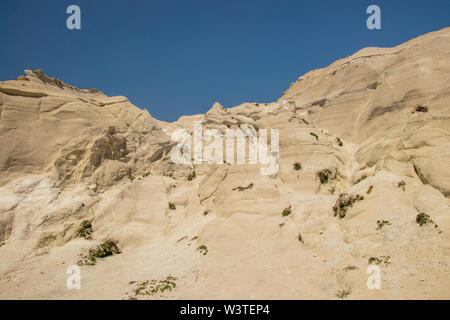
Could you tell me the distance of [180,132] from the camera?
31.8 meters

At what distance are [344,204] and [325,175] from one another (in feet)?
16.3

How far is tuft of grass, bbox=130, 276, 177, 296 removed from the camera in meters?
12.9

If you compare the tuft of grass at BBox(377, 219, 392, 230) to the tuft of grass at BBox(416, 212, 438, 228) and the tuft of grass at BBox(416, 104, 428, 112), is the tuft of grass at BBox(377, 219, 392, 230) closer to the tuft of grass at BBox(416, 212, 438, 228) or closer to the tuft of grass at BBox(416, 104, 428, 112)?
the tuft of grass at BBox(416, 212, 438, 228)

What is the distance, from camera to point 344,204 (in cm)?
1661

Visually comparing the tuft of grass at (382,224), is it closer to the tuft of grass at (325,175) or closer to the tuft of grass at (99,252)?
the tuft of grass at (325,175)

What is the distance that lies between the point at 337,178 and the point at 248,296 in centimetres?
1325

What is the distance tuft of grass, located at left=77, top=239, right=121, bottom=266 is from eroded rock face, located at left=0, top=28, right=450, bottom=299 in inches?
16.1

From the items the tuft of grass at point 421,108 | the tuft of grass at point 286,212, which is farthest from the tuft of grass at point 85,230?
the tuft of grass at point 421,108

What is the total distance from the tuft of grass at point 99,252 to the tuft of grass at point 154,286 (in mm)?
4531

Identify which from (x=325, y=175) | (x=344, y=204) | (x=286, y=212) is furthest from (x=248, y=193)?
(x=344, y=204)

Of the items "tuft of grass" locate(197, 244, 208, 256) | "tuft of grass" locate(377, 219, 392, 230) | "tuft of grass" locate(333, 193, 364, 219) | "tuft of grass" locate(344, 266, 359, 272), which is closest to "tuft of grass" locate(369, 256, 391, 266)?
"tuft of grass" locate(344, 266, 359, 272)
